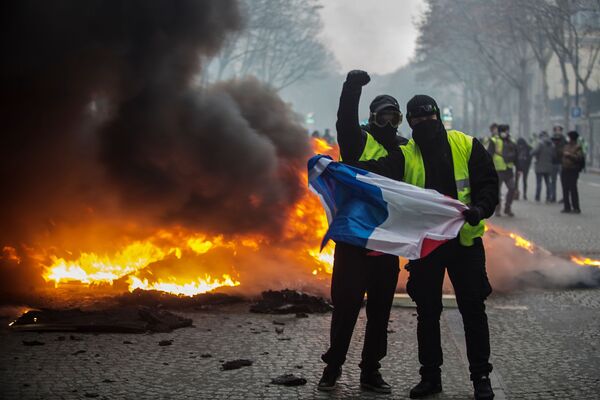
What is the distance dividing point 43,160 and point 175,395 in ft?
13.3

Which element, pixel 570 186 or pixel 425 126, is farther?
pixel 570 186

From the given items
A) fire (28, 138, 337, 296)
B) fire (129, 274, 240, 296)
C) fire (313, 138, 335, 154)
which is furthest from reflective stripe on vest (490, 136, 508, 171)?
fire (129, 274, 240, 296)

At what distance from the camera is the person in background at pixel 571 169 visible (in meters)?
18.0

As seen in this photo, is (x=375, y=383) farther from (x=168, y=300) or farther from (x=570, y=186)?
(x=570, y=186)

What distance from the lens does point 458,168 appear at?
509cm

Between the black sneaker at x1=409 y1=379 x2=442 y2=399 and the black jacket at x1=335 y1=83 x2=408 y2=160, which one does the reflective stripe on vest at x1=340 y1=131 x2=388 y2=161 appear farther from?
the black sneaker at x1=409 y1=379 x2=442 y2=399

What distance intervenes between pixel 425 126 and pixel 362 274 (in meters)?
0.87

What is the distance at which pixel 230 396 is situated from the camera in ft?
16.6

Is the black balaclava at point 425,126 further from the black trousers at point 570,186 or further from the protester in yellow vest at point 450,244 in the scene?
the black trousers at point 570,186

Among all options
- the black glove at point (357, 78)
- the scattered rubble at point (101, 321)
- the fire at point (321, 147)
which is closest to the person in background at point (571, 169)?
the fire at point (321, 147)

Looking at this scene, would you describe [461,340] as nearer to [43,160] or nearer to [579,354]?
[579,354]

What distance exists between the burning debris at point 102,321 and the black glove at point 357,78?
8.38 ft

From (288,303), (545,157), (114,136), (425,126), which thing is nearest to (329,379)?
(425,126)

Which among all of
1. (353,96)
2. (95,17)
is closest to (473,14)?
(95,17)
